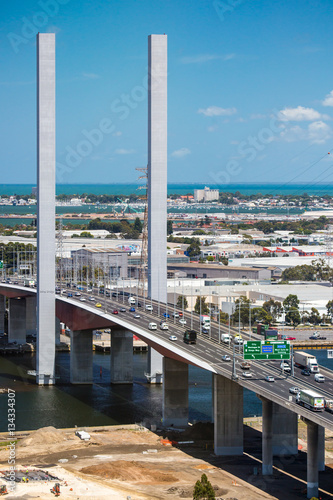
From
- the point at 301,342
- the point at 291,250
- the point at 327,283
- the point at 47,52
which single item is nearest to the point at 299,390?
the point at 47,52

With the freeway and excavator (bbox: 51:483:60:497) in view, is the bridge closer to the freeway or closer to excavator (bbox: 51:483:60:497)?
the freeway

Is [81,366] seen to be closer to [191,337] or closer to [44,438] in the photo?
[191,337]

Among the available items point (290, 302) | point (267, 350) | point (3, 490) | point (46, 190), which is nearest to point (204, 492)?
point (3, 490)

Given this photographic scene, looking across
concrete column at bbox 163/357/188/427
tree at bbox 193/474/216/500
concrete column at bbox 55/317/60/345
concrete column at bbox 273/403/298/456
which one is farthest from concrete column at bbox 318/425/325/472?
concrete column at bbox 55/317/60/345

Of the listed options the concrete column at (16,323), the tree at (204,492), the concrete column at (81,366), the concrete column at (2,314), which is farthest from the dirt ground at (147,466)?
the concrete column at (2,314)

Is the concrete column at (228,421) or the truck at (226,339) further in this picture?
the truck at (226,339)

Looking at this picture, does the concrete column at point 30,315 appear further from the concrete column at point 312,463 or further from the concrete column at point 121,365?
the concrete column at point 312,463
